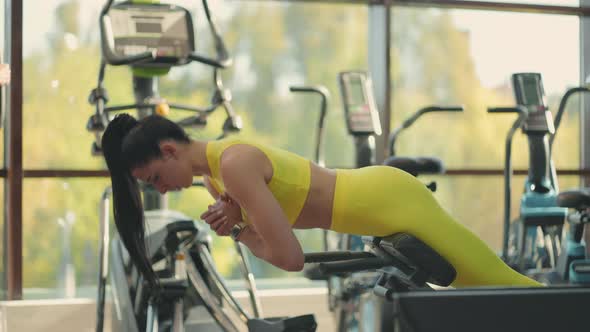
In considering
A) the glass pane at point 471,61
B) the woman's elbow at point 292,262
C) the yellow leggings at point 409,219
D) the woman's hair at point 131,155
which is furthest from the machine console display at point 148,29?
the glass pane at point 471,61

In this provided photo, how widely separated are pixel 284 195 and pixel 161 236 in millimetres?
1051

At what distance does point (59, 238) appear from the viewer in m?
5.07

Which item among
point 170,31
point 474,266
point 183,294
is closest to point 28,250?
point 170,31

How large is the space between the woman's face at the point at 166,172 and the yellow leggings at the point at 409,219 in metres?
0.38

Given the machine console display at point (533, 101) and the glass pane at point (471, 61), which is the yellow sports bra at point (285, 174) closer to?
the machine console display at point (533, 101)

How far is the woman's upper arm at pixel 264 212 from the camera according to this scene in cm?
192

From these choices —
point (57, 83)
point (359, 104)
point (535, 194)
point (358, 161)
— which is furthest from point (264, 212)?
point (57, 83)

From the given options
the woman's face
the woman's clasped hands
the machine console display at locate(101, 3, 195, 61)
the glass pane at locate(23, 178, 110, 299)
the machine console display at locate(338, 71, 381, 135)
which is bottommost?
the glass pane at locate(23, 178, 110, 299)

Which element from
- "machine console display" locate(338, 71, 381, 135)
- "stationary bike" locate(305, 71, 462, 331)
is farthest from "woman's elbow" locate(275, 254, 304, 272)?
"machine console display" locate(338, 71, 381, 135)

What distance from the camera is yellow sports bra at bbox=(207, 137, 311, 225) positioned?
2023 millimetres

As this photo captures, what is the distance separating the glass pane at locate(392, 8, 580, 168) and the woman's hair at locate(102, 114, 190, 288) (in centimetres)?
361

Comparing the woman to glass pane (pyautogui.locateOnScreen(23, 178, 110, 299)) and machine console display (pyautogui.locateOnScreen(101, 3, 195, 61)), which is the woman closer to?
machine console display (pyautogui.locateOnScreen(101, 3, 195, 61))

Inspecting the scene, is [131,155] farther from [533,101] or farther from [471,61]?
[471,61]

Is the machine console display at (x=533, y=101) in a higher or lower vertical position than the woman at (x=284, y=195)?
higher
